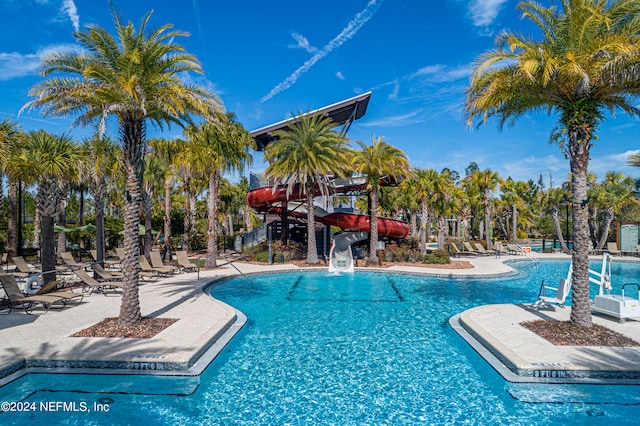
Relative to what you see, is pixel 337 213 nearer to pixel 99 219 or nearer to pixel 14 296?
pixel 99 219

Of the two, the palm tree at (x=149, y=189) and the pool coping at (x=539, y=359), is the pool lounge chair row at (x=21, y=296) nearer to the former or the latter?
the palm tree at (x=149, y=189)

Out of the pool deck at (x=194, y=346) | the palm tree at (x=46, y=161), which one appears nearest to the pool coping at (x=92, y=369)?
the pool deck at (x=194, y=346)

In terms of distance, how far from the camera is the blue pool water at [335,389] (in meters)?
5.32

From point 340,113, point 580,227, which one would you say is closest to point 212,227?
point 580,227

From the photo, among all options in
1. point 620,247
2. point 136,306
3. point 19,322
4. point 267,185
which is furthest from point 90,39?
point 620,247

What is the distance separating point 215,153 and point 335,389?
1551 cm

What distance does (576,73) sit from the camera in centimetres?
745

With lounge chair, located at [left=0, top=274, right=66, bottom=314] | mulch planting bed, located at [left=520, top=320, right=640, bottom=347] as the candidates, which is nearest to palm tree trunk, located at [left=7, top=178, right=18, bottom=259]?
lounge chair, located at [left=0, top=274, right=66, bottom=314]

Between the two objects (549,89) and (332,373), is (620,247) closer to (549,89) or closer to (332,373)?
(549,89)

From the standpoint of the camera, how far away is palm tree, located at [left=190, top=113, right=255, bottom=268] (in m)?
19.3

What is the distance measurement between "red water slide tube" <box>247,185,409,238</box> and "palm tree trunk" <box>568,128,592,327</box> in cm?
1671

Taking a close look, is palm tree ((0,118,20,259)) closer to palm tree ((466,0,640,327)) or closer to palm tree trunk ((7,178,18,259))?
palm tree trunk ((7,178,18,259))

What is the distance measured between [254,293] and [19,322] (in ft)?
23.2

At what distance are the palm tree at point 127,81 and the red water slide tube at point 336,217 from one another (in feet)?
49.1
